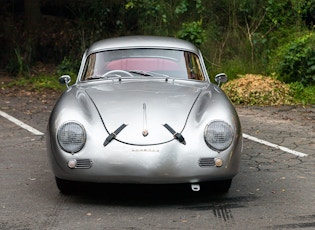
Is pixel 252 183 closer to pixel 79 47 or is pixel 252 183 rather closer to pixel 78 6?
pixel 79 47

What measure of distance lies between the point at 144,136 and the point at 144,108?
38 centimetres

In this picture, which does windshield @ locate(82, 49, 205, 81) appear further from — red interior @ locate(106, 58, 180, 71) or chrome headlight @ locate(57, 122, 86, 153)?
chrome headlight @ locate(57, 122, 86, 153)

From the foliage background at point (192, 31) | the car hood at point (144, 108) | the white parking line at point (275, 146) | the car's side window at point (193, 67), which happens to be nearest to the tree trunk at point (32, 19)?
the foliage background at point (192, 31)

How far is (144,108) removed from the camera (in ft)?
22.0

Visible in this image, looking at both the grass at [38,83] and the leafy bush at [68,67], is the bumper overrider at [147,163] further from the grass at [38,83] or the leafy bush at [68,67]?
the leafy bush at [68,67]

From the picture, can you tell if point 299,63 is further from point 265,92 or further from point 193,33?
point 193,33

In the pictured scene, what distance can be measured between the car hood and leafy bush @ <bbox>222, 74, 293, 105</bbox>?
5913 millimetres

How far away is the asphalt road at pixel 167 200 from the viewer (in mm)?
6074

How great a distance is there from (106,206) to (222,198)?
3.51 feet

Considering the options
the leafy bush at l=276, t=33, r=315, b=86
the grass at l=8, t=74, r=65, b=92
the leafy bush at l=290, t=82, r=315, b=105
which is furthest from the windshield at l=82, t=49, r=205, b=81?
the grass at l=8, t=74, r=65, b=92

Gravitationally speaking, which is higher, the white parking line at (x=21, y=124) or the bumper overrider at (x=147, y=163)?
the bumper overrider at (x=147, y=163)

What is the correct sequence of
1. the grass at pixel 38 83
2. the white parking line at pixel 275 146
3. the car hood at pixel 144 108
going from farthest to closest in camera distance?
the grass at pixel 38 83 < the white parking line at pixel 275 146 < the car hood at pixel 144 108

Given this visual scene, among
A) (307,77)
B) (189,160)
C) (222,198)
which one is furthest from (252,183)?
(307,77)

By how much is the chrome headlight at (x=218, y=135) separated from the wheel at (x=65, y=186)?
138cm
